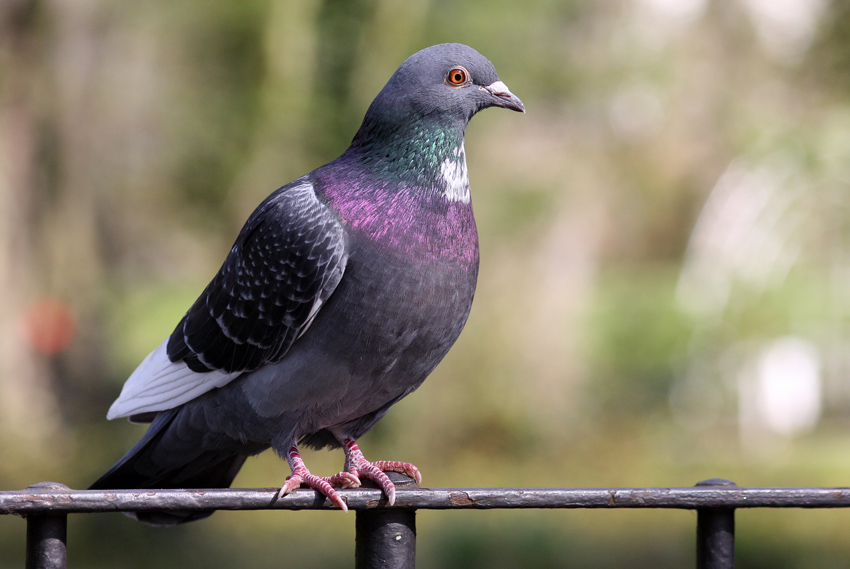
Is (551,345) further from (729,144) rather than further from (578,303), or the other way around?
(729,144)

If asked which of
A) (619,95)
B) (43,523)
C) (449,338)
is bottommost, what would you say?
(43,523)

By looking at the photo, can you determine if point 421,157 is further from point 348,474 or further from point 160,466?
point 160,466

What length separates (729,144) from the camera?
12391 mm

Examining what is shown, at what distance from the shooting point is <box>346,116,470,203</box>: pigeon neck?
2406 millimetres

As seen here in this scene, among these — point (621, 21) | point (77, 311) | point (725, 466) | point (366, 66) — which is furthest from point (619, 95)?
point (77, 311)

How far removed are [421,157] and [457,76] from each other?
0.88ft

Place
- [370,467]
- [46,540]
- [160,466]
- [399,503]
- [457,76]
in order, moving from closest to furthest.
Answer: [46,540]
[399,503]
[370,467]
[457,76]
[160,466]

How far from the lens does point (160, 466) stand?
280 cm

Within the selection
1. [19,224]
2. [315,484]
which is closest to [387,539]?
[315,484]

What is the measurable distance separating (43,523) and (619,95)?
831 centimetres

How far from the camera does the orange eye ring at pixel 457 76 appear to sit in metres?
2.47

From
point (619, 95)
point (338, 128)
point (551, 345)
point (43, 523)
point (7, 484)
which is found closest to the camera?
point (43, 523)

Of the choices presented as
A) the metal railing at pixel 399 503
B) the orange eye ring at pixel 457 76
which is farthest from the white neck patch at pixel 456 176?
the metal railing at pixel 399 503

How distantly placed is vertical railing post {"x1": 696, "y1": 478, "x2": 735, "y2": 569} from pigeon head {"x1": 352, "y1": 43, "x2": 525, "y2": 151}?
4.08 feet
